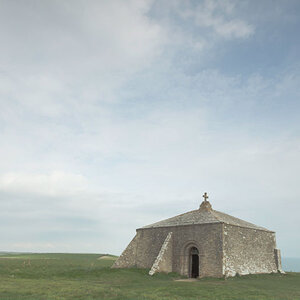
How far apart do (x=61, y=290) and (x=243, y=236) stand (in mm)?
18644

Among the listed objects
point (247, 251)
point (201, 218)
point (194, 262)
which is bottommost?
point (194, 262)

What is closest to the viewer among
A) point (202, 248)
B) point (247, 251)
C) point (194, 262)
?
point (202, 248)

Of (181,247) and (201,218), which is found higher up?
(201,218)

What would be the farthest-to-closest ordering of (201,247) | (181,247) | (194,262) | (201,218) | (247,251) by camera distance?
(201,218), (194,262), (247,251), (181,247), (201,247)

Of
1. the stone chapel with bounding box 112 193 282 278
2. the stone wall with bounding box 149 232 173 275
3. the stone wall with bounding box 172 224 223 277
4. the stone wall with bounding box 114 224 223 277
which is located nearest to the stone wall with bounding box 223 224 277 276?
the stone chapel with bounding box 112 193 282 278

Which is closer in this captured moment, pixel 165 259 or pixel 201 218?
pixel 165 259

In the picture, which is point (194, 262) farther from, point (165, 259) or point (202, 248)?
point (165, 259)

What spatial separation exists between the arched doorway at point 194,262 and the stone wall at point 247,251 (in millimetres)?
3521

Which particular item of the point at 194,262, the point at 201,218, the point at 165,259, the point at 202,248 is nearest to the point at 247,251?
the point at 202,248

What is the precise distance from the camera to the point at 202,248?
26.8m

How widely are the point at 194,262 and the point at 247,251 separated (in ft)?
A: 16.9

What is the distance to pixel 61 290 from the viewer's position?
16.2m

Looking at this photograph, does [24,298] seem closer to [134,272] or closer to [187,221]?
[134,272]

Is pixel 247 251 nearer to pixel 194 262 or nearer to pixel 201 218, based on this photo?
pixel 194 262
